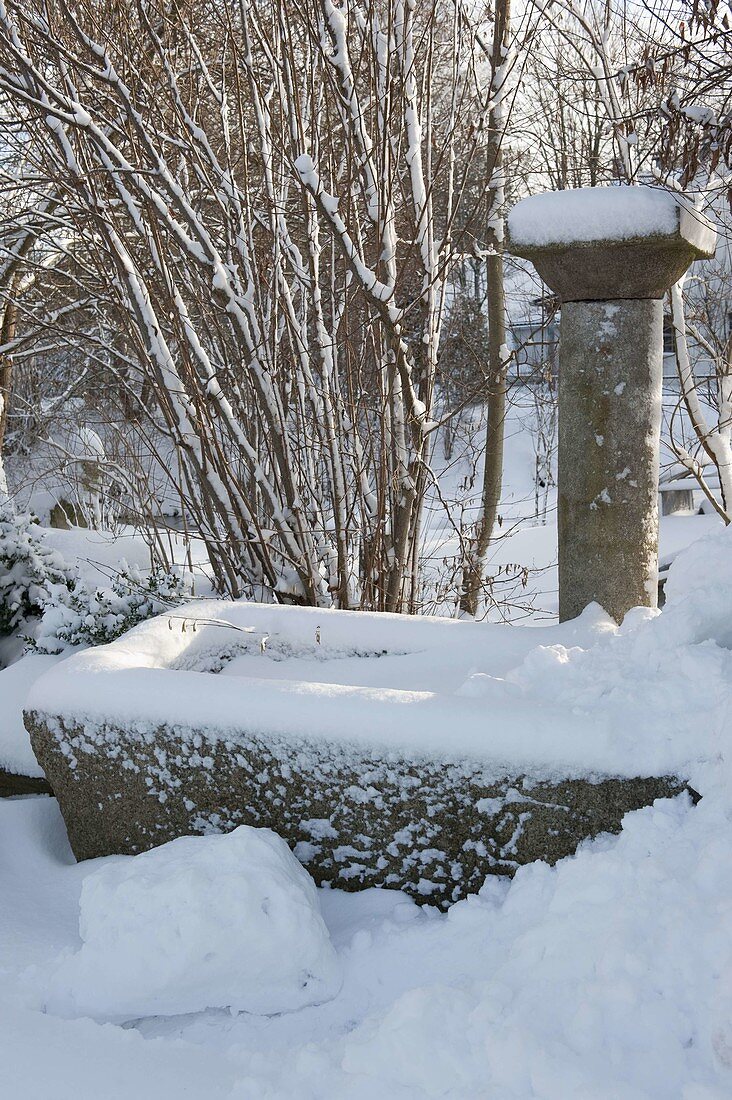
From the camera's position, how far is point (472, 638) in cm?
320

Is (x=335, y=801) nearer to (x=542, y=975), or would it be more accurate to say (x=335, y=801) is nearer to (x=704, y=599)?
(x=542, y=975)

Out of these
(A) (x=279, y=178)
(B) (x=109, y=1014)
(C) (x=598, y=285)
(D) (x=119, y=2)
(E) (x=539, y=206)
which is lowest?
(B) (x=109, y=1014)

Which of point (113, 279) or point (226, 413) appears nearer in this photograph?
point (226, 413)

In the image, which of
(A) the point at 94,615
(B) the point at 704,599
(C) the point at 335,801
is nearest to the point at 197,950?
(C) the point at 335,801

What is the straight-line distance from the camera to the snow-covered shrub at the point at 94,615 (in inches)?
157

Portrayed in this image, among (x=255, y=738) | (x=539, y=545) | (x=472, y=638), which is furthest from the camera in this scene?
(x=539, y=545)

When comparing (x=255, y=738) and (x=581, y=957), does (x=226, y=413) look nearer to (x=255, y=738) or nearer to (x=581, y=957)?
(x=255, y=738)

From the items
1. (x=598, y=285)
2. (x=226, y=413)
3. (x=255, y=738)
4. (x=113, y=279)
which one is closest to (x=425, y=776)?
(x=255, y=738)

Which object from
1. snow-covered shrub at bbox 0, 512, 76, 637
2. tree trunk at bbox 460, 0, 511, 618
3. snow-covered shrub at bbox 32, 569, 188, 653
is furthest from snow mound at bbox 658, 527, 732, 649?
snow-covered shrub at bbox 0, 512, 76, 637

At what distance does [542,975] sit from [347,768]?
2.39ft

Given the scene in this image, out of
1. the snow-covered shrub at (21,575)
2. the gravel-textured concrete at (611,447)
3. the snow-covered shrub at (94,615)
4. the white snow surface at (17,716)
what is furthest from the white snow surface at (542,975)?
the snow-covered shrub at (21,575)

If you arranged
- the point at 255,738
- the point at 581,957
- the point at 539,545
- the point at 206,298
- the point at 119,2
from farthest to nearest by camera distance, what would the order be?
the point at 539,545
the point at 206,298
the point at 119,2
the point at 255,738
the point at 581,957

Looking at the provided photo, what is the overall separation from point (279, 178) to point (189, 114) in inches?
23.5

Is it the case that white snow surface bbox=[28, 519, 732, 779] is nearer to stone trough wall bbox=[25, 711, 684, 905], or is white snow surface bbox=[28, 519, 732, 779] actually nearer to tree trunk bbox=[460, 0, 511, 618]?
stone trough wall bbox=[25, 711, 684, 905]
